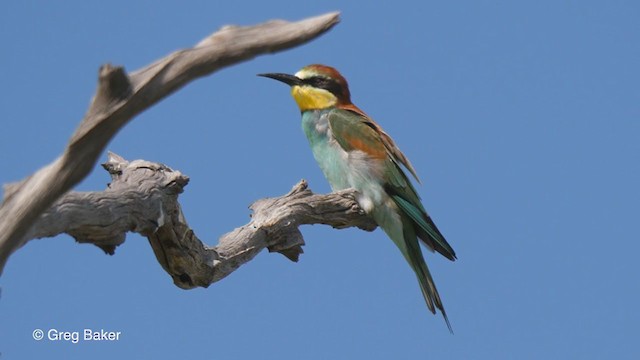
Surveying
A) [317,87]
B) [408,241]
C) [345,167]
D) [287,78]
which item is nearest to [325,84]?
[317,87]

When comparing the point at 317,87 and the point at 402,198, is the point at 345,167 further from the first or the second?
the point at 317,87

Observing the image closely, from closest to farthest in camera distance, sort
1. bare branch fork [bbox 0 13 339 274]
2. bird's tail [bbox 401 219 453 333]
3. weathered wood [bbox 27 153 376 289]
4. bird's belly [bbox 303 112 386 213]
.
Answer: bare branch fork [bbox 0 13 339 274] < weathered wood [bbox 27 153 376 289] < bird's tail [bbox 401 219 453 333] < bird's belly [bbox 303 112 386 213]

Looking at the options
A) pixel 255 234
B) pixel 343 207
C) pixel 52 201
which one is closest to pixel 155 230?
pixel 255 234

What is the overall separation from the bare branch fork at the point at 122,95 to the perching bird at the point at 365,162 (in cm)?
226

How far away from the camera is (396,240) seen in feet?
15.2

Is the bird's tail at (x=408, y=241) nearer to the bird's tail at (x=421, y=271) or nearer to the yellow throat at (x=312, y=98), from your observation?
the bird's tail at (x=421, y=271)

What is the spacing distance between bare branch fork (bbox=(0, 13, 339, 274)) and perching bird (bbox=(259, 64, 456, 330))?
226 cm

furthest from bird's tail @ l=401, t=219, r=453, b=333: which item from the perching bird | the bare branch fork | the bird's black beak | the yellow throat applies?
the bare branch fork

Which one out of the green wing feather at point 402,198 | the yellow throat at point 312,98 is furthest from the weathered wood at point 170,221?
the yellow throat at point 312,98

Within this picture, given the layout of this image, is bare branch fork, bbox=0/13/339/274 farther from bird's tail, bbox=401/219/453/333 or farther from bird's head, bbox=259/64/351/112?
bird's head, bbox=259/64/351/112

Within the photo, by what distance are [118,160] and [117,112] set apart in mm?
1107

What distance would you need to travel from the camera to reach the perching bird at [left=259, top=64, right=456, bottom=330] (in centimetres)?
462

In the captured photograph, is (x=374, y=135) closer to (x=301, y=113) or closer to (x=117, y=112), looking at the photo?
(x=301, y=113)

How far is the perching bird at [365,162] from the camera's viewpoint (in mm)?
4621
